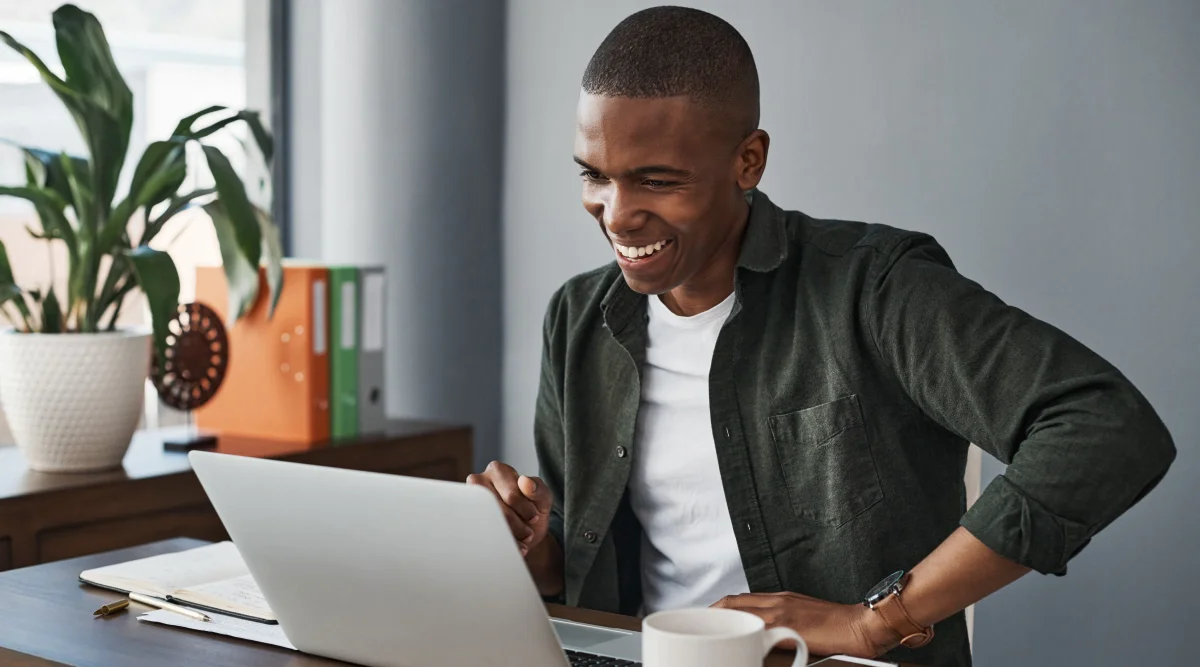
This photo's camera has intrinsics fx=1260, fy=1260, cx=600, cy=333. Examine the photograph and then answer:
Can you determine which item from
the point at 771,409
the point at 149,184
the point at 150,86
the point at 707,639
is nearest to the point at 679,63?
the point at 771,409

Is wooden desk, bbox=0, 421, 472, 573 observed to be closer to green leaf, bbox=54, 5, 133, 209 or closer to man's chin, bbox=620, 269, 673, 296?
green leaf, bbox=54, 5, 133, 209

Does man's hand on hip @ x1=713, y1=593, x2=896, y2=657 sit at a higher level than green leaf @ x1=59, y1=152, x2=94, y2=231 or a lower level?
lower

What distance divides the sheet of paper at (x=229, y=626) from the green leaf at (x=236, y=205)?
1.01 metres

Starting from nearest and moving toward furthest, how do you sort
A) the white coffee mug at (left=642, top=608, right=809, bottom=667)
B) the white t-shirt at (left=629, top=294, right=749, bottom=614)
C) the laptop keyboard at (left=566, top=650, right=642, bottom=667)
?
the white coffee mug at (left=642, top=608, right=809, bottom=667) → the laptop keyboard at (left=566, top=650, right=642, bottom=667) → the white t-shirt at (left=629, top=294, right=749, bottom=614)

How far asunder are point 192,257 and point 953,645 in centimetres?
219

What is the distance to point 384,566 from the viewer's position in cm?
103

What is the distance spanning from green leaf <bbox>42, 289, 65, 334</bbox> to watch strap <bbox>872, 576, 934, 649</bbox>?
1.49m

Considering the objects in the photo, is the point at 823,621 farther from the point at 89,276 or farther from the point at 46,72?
the point at 46,72

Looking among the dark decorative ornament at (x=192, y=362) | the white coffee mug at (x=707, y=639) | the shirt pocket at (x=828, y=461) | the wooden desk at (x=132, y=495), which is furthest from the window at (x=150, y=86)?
the white coffee mug at (x=707, y=639)

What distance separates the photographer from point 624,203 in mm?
1433

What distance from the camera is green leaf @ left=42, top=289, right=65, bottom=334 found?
6.89ft

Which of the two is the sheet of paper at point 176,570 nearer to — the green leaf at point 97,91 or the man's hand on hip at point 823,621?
the man's hand on hip at point 823,621

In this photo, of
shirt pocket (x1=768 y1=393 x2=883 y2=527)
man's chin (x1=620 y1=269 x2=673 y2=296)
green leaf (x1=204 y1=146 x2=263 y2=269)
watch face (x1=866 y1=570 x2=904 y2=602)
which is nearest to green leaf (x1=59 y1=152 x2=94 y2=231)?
green leaf (x1=204 y1=146 x2=263 y2=269)

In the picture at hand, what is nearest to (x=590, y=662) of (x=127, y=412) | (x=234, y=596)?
(x=234, y=596)
